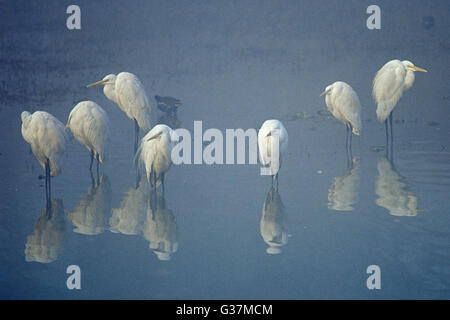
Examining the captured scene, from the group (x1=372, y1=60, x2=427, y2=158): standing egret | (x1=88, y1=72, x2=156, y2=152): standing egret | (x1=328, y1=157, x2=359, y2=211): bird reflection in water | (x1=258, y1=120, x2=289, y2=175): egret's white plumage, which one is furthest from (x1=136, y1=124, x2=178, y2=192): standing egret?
(x1=372, y1=60, x2=427, y2=158): standing egret

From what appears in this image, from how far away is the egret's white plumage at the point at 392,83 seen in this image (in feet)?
26.6

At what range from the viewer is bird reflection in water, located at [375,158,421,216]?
14.9 feet

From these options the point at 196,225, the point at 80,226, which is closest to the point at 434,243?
the point at 196,225

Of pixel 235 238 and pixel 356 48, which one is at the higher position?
pixel 356 48

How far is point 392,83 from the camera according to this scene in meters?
8.15

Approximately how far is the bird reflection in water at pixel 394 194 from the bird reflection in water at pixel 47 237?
9.21 ft

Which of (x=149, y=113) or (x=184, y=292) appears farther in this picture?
(x=149, y=113)

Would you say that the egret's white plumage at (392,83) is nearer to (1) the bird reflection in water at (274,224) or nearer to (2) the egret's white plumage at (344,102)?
(2) the egret's white plumage at (344,102)

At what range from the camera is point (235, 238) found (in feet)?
12.8

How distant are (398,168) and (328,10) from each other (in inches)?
679

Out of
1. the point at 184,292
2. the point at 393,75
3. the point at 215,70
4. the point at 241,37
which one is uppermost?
the point at 241,37

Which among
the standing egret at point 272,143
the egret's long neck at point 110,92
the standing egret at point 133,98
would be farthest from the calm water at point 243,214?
the egret's long neck at point 110,92

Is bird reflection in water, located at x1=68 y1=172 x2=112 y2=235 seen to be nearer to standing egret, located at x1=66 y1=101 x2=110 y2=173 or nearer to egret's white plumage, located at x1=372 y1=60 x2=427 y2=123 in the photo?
standing egret, located at x1=66 y1=101 x2=110 y2=173

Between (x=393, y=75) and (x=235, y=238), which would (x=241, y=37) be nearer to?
(x=393, y=75)
